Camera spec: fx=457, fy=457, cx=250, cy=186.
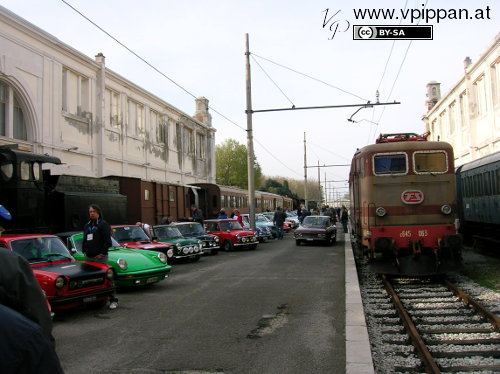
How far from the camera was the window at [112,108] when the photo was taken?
25.9m

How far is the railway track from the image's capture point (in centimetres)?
513

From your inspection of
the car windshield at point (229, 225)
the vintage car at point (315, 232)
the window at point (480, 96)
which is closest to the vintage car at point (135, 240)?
the car windshield at point (229, 225)

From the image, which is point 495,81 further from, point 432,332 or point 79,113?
point 79,113

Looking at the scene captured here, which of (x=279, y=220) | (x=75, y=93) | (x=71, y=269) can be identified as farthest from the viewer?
(x=279, y=220)

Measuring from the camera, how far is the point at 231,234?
1947 cm

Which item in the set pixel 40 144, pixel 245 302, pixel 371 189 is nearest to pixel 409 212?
pixel 371 189

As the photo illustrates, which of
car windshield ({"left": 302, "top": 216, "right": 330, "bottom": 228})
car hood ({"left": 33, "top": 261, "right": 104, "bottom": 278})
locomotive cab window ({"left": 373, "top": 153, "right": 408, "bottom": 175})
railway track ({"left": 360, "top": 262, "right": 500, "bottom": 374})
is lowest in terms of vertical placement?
railway track ({"left": 360, "top": 262, "right": 500, "bottom": 374})

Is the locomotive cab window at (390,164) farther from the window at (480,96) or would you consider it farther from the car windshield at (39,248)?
the window at (480,96)

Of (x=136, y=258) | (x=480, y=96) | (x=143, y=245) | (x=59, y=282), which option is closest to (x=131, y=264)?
(x=136, y=258)

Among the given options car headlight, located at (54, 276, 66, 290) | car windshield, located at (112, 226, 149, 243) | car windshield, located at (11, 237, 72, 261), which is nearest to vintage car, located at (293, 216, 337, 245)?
car windshield, located at (112, 226, 149, 243)

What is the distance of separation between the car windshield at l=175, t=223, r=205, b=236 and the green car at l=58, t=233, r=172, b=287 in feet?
22.8

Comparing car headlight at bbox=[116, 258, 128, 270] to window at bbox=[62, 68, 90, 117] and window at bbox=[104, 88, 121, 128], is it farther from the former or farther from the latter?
window at bbox=[104, 88, 121, 128]

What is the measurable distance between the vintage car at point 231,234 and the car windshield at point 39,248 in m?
11.3

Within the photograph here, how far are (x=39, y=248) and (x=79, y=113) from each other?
16.8 meters
